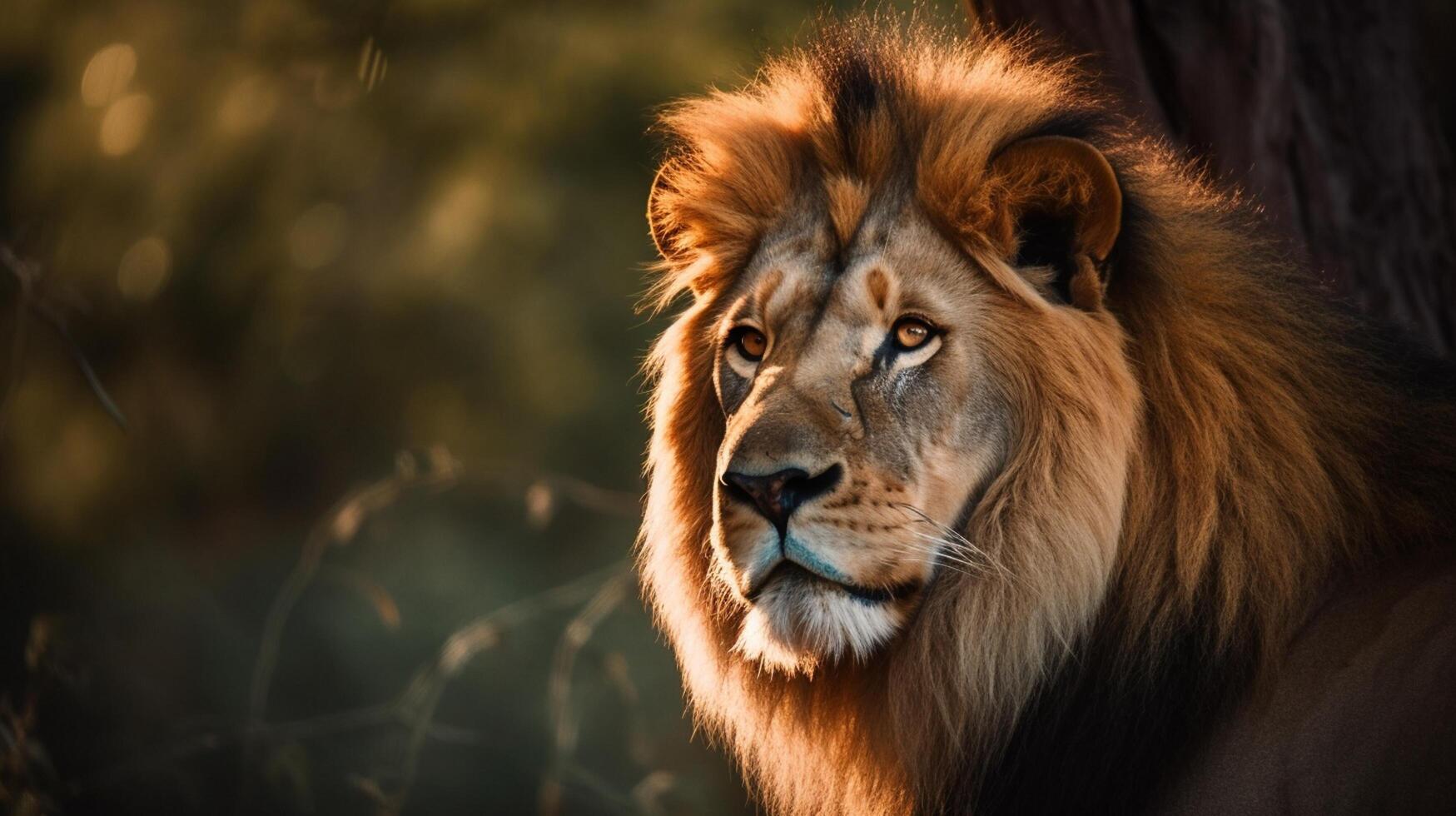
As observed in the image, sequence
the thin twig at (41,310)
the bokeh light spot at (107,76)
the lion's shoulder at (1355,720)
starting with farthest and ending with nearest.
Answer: the bokeh light spot at (107,76) → the thin twig at (41,310) → the lion's shoulder at (1355,720)

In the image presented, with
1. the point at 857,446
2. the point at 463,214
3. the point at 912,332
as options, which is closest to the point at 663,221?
the point at 912,332

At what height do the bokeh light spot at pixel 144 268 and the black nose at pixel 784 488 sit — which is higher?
the black nose at pixel 784 488

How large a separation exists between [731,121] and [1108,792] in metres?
1.70

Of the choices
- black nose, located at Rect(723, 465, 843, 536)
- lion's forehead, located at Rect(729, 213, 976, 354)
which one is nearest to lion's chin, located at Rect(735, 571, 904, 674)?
black nose, located at Rect(723, 465, 843, 536)

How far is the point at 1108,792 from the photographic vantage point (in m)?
2.65

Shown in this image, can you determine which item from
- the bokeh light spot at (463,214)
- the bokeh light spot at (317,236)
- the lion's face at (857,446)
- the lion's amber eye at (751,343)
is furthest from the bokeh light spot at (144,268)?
the lion's face at (857,446)

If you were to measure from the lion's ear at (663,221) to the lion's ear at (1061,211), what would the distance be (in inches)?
36.2

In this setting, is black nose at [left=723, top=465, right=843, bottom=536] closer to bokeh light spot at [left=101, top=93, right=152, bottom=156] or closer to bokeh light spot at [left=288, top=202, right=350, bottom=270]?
bokeh light spot at [left=288, top=202, right=350, bottom=270]

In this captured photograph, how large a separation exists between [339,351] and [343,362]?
0.22 ft

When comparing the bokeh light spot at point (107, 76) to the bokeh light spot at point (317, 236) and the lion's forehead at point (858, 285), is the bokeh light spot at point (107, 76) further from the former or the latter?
the lion's forehead at point (858, 285)

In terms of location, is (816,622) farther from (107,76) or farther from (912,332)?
(107,76)

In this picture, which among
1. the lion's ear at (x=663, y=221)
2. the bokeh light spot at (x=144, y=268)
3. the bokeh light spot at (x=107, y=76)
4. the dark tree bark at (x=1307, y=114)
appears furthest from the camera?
the bokeh light spot at (x=107, y=76)

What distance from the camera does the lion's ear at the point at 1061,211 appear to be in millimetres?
2662

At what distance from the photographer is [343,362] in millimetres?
7316
